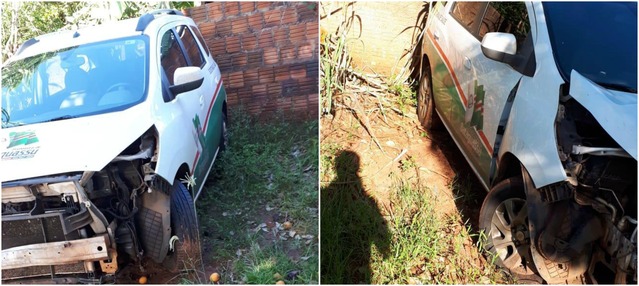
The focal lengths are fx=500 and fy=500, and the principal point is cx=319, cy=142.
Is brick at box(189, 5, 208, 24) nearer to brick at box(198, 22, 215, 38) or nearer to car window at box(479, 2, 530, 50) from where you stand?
brick at box(198, 22, 215, 38)

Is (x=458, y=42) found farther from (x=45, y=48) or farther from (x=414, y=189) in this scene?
(x=45, y=48)

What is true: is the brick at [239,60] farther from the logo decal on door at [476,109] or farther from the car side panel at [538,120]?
the car side panel at [538,120]

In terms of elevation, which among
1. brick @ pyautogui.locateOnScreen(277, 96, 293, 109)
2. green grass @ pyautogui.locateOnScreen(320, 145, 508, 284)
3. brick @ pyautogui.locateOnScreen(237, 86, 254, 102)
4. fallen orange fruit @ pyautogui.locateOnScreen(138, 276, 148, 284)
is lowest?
green grass @ pyautogui.locateOnScreen(320, 145, 508, 284)

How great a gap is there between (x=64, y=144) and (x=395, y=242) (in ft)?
Result: 6.04

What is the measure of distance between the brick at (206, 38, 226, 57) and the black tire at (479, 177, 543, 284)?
205 cm

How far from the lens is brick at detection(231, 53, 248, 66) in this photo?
124 inches

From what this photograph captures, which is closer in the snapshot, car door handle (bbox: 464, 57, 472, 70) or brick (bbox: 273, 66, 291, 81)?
brick (bbox: 273, 66, 291, 81)

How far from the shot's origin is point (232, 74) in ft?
11.7

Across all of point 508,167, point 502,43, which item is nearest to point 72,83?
point 502,43

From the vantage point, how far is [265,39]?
2941 millimetres

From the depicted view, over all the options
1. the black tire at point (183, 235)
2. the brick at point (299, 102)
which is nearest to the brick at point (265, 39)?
the brick at point (299, 102)

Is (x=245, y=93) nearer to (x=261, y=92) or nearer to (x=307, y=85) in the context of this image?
(x=261, y=92)

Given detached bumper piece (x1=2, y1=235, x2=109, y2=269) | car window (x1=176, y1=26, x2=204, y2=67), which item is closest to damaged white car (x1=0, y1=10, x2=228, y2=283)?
detached bumper piece (x1=2, y1=235, x2=109, y2=269)

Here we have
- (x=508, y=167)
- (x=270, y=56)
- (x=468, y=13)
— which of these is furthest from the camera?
(x=468, y=13)
